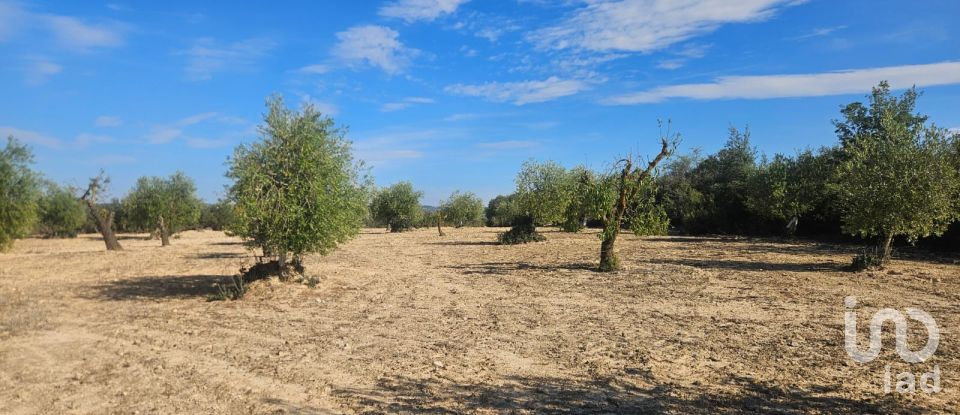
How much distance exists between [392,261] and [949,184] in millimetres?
18849

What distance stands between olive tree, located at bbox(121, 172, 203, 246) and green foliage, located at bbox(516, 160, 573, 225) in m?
23.6

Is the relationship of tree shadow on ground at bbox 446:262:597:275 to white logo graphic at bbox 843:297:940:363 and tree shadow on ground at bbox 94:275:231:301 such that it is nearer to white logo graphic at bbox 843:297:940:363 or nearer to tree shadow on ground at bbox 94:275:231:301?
tree shadow on ground at bbox 94:275:231:301

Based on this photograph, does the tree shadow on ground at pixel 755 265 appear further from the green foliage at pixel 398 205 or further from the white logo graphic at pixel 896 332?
the green foliage at pixel 398 205

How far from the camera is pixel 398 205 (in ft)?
160

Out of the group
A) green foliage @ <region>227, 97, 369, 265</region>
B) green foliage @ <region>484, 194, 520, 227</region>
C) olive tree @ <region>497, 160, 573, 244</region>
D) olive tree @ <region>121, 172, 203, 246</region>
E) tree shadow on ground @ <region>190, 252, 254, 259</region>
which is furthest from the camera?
green foliage @ <region>484, 194, 520, 227</region>

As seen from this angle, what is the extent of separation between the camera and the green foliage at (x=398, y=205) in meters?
48.7

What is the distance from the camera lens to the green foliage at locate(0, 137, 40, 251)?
68.0ft

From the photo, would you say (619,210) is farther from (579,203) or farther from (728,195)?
(728,195)

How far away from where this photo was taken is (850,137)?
34.1 metres

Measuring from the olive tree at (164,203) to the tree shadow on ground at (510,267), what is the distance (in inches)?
1011

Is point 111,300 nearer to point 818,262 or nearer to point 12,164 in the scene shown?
point 12,164

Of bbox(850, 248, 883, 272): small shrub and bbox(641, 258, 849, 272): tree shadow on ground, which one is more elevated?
bbox(850, 248, 883, 272): small shrub

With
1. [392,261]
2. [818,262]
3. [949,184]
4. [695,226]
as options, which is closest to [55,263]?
[392,261]

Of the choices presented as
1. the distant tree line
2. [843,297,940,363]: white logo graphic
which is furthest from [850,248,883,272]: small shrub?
[843,297,940,363]: white logo graphic
